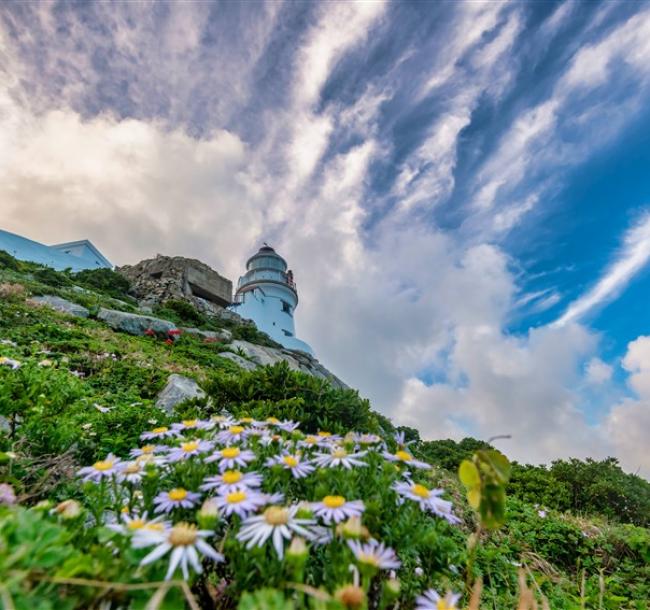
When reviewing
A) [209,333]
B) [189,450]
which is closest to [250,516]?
[189,450]

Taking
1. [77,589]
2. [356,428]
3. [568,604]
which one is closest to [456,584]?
[568,604]

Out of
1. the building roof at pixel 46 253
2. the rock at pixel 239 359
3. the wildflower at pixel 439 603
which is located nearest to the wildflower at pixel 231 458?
the wildflower at pixel 439 603

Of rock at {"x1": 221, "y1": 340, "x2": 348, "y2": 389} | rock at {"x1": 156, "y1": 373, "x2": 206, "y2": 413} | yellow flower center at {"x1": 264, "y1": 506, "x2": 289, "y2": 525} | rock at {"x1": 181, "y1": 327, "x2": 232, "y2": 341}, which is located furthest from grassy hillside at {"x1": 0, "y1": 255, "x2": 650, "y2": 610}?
Answer: rock at {"x1": 181, "y1": 327, "x2": 232, "y2": 341}

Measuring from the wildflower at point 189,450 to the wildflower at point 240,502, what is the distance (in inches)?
12.7

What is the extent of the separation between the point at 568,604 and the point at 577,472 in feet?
21.1

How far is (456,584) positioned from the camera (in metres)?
2.37

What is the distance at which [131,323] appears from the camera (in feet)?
41.0

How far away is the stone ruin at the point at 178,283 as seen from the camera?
2370cm

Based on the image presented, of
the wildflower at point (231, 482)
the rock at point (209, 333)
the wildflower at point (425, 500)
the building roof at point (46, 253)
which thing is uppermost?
the building roof at point (46, 253)

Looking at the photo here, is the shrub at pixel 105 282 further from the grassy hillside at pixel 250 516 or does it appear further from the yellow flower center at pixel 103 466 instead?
the yellow flower center at pixel 103 466

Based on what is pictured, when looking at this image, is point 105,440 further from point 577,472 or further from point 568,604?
point 577,472

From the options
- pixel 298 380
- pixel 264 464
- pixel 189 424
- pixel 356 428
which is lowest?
pixel 264 464

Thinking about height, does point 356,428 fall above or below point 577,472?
below

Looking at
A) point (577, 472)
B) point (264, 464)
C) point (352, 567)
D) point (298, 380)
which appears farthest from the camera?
point (577, 472)
